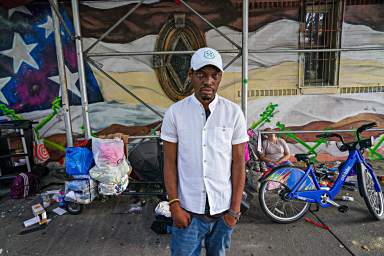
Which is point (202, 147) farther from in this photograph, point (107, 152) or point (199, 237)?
point (107, 152)

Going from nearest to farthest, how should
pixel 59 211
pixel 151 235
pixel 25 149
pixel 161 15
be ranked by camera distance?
pixel 151 235 < pixel 59 211 < pixel 25 149 < pixel 161 15

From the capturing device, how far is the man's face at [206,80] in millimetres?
1637

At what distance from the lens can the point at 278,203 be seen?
11.1ft

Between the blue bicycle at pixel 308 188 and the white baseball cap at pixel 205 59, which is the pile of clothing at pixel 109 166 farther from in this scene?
the white baseball cap at pixel 205 59

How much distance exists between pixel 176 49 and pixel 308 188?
3418 millimetres

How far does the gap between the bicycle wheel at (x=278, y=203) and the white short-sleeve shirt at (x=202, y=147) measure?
1705mm

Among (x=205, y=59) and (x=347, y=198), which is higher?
(x=205, y=59)

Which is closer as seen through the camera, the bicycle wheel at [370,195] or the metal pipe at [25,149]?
the bicycle wheel at [370,195]

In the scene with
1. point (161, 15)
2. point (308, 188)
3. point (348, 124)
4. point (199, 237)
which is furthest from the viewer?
point (348, 124)

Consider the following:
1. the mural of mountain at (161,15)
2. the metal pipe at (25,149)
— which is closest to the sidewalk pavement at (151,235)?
the metal pipe at (25,149)

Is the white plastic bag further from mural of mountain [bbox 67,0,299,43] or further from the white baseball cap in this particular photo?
mural of mountain [bbox 67,0,299,43]

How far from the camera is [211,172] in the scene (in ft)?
5.58

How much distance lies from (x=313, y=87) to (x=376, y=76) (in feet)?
4.14

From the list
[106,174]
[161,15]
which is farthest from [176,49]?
[106,174]
